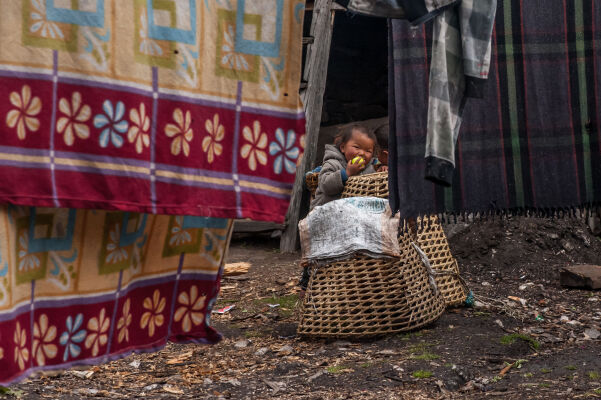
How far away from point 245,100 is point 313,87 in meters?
4.70

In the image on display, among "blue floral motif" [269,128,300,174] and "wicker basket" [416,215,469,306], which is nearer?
"blue floral motif" [269,128,300,174]

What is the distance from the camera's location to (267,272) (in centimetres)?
638

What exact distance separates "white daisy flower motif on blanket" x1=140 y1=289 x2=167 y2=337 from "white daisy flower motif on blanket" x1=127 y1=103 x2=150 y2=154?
1.80 feet

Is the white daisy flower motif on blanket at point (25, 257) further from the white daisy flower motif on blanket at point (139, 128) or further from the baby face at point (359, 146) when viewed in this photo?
the baby face at point (359, 146)

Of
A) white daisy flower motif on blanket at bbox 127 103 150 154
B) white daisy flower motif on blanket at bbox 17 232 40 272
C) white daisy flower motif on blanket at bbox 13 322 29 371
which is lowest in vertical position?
white daisy flower motif on blanket at bbox 13 322 29 371

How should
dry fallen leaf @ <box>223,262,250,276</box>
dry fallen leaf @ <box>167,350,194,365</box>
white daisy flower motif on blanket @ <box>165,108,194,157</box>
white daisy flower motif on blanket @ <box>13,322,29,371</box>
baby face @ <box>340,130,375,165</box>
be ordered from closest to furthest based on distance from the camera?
1. white daisy flower motif on blanket @ <box>13,322,29,371</box>
2. white daisy flower motif on blanket @ <box>165,108,194,157</box>
3. dry fallen leaf @ <box>167,350,194,365</box>
4. baby face @ <box>340,130,375,165</box>
5. dry fallen leaf @ <box>223,262,250,276</box>

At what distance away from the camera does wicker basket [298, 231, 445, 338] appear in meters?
4.41

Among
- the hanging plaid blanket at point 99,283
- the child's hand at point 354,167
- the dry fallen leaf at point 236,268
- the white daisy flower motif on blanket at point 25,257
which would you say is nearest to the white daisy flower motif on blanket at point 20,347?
the hanging plaid blanket at point 99,283

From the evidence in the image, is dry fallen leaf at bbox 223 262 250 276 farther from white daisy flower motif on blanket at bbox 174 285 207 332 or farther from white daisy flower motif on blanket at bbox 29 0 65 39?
white daisy flower motif on blanket at bbox 29 0 65 39

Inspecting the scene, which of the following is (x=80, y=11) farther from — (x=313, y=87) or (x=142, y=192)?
(x=313, y=87)

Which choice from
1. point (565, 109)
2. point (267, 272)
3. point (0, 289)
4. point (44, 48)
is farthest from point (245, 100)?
point (267, 272)

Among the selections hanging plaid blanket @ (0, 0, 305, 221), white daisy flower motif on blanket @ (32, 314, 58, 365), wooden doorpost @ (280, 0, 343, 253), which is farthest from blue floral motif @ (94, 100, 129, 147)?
wooden doorpost @ (280, 0, 343, 253)

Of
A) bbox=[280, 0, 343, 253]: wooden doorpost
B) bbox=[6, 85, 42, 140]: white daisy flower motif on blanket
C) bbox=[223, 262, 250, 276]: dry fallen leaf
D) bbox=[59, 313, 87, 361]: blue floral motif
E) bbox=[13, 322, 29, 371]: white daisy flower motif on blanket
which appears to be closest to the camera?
bbox=[6, 85, 42, 140]: white daisy flower motif on blanket

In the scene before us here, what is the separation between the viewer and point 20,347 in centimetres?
196
